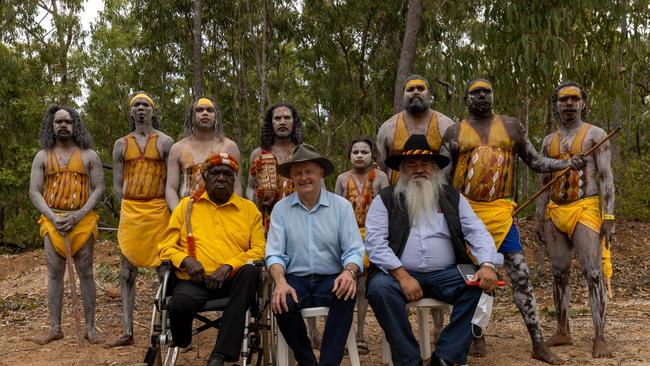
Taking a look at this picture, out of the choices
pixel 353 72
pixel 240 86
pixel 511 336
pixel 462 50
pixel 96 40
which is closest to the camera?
pixel 511 336

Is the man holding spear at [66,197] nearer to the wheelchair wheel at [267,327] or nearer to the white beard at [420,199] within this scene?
the wheelchair wheel at [267,327]

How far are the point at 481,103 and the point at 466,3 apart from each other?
10.5 meters

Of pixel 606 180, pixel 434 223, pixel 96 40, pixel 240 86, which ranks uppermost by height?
pixel 96 40

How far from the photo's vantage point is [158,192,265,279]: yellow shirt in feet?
13.8

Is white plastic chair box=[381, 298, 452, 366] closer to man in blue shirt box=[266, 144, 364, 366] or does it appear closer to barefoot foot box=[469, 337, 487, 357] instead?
man in blue shirt box=[266, 144, 364, 366]

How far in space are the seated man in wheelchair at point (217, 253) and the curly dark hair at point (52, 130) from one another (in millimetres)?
1767

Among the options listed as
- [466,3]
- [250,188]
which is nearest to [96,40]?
[466,3]

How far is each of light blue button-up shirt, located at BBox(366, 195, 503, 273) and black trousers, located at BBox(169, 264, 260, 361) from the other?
2.67 feet

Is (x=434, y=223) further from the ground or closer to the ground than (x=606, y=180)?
closer to the ground

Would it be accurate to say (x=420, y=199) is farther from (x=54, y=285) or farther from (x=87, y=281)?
(x=54, y=285)

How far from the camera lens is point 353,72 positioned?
18281mm

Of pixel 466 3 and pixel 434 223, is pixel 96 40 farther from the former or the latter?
pixel 434 223

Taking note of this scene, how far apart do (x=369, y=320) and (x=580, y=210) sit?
8.51ft

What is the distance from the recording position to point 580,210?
4.75 metres
